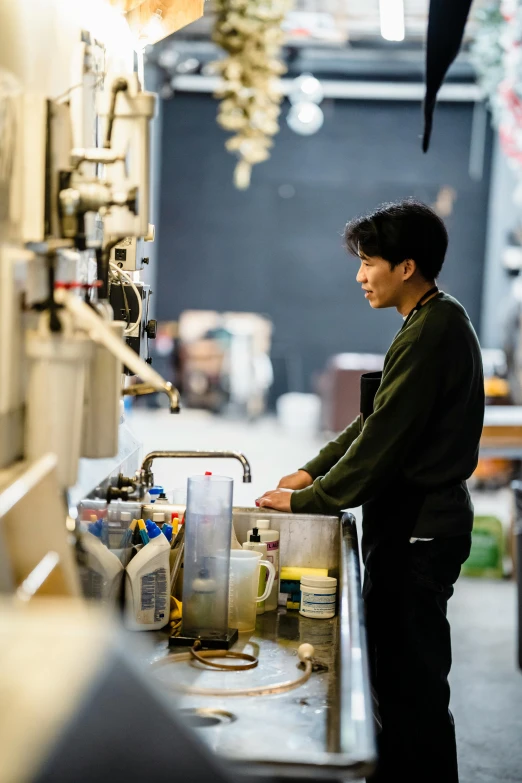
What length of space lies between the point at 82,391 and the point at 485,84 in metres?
7.63

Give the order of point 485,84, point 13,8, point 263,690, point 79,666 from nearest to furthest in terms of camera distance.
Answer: point 79,666
point 13,8
point 263,690
point 485,84

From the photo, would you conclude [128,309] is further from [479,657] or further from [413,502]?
[479,657]

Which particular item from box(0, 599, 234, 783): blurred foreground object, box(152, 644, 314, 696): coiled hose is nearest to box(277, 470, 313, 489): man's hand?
box(152, 644, 314, 696): coiled hose

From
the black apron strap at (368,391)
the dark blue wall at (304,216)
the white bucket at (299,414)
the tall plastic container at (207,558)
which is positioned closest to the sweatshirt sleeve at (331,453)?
the black apron strap at (368,391)

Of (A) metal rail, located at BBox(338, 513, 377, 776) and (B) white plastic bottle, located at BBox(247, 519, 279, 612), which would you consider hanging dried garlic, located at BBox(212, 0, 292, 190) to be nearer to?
(B) white plastic bottle, located at BBox(247, 519, 279, 612)

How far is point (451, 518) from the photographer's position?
8.36 ft

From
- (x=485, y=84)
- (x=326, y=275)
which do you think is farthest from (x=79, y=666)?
(x=326, y=275)

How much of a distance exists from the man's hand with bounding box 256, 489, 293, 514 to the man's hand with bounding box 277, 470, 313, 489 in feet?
0.81

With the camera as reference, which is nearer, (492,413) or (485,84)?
(492,413)

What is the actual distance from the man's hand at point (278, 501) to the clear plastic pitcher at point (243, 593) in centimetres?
38

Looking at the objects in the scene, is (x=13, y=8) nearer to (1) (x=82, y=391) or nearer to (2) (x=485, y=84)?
(1) (x=82, y=391)

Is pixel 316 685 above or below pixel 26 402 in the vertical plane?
below

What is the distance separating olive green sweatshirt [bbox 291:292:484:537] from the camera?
2.49 meters

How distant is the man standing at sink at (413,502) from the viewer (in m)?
2.50
